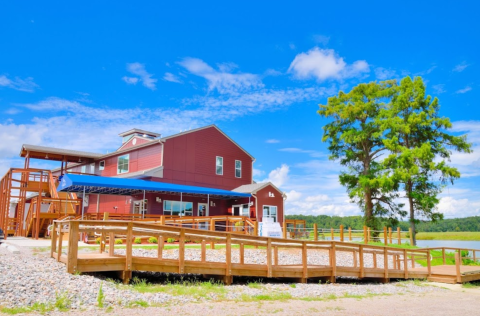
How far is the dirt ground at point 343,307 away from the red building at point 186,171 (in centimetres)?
1708

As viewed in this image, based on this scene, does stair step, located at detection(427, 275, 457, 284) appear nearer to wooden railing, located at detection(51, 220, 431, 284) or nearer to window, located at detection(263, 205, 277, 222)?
wooden railing, located at detection(51, 220, 431, 284)

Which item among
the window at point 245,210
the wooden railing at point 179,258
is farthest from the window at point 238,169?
the wooden railing at point 179,258

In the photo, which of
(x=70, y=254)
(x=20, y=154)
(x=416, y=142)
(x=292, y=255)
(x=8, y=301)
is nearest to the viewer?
(x=8, y=301)

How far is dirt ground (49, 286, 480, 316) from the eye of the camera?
7895 mm

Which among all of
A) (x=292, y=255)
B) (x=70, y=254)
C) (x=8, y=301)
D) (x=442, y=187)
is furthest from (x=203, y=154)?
(x=8, y=301)

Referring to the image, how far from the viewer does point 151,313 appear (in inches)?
296

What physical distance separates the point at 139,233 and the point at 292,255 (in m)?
9.28

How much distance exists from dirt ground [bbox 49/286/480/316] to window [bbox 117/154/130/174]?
2346 cm

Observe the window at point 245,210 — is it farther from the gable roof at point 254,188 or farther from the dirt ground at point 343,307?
the dirt ground at point 343,307

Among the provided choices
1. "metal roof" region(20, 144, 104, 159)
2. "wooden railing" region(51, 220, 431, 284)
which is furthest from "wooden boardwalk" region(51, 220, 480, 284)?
"metal roof" region(20, 144, 104, 159)

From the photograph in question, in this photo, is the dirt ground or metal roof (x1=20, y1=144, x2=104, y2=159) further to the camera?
metal roof (x1=20, y1=144, x2=104, y2=159)

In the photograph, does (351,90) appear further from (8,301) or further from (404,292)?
(8,301)

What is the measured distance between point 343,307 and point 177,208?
790 inches

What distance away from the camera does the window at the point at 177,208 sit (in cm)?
2784
